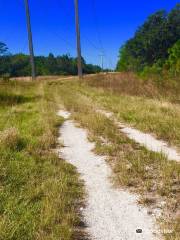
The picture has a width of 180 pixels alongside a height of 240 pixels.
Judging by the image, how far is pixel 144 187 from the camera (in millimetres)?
4980

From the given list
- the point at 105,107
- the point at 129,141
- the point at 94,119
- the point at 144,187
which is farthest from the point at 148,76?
the point at 144,187

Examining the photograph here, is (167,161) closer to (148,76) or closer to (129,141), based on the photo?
(129,141)

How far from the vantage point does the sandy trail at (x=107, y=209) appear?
388 centimetres

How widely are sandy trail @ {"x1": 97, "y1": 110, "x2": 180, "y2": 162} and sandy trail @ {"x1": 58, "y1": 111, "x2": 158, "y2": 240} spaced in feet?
3.64

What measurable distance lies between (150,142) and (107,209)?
11.5 feet

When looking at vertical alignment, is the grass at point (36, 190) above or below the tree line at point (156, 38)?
below

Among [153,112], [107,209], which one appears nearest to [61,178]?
[107,209]

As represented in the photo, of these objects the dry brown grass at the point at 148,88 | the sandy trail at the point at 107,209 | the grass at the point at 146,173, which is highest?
the dry brown grass at the point at 148,88

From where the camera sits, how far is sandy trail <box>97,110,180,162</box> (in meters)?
6.70

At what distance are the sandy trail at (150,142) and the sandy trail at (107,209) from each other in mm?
1109

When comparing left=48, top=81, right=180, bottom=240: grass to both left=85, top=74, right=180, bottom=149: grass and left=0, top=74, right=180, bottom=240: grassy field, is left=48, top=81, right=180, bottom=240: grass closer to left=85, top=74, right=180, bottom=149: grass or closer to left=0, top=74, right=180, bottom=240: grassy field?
left=0, top=74, right=180, bottom=240: grassy field

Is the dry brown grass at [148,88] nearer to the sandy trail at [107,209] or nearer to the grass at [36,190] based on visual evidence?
the grass at [36,190]

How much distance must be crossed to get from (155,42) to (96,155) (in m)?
30.3

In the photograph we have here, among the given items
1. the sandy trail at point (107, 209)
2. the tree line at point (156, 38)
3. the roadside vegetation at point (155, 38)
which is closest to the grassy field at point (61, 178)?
the sandy trail at point (107, 209)
